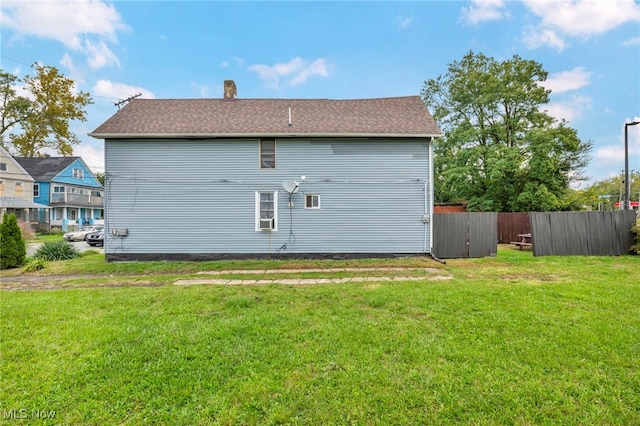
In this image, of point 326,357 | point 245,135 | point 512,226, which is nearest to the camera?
point 326,357

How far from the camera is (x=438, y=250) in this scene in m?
9.94

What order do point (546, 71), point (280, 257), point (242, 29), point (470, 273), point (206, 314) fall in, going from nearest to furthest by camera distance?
point (206, 314) < point (470, 273) < point (280, 257) < point (242, 29) < point (546, 71)

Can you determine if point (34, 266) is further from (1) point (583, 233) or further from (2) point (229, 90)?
(1) point (583, 233)

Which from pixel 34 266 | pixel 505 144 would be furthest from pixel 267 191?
pixel 505 144

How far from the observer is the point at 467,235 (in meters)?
10.0

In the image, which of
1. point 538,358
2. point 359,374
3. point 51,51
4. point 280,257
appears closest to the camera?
point 359,374

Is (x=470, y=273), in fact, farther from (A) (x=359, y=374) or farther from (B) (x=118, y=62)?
(B) (x=118, y=62)

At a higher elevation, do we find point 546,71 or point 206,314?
point 546,71

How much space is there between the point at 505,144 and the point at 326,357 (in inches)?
799

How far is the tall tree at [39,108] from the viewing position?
1040 inches

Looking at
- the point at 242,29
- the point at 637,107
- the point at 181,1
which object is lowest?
the point at 637,107

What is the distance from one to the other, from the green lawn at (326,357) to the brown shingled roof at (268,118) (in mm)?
5958

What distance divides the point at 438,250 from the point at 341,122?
5728mm

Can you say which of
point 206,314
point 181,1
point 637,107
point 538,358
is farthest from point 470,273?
point 637,107
